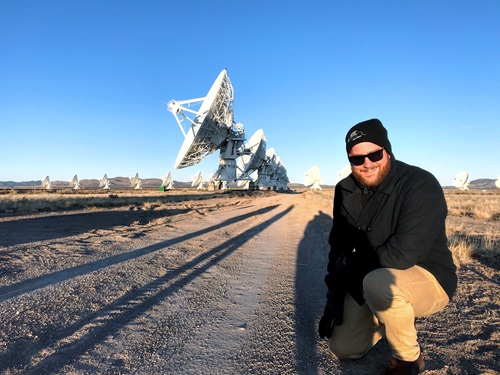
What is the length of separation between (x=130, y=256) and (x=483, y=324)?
5.01 m

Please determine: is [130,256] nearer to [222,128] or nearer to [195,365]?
[195,365]

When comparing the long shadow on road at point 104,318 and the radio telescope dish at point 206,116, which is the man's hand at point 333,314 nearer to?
the long shadow on road at point 104,318

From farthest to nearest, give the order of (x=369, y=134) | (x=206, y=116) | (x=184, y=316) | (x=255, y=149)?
(x=255, y=149)
(x=206, y=116)
(x=184, y=316)
(x=369, y=134)

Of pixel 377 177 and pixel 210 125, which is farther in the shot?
pixel 210 125

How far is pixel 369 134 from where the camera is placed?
2490mm

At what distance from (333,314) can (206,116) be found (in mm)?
26063

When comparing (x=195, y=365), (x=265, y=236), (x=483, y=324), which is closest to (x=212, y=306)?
(x=195, y=365)

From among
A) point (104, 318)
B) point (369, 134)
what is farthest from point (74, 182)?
point (369, 134)

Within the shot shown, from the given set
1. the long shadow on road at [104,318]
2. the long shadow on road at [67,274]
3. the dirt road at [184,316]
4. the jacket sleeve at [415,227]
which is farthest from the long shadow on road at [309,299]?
the long shadow on road at [67,274]

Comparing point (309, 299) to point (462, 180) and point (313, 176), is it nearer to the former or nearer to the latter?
point (313, 176)

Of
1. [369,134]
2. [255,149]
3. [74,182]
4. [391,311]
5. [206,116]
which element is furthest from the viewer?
[74,182]

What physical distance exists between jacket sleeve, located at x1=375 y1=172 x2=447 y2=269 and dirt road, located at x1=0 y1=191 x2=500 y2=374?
791 millimetres

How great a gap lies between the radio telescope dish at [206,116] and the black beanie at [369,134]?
25141mm

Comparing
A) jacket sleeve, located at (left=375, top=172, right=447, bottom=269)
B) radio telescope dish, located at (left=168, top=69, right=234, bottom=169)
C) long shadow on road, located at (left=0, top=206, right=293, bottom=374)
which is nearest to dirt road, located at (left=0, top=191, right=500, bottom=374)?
long shadow on road, located at (left=0, top=206, right=293, bottom=374)
